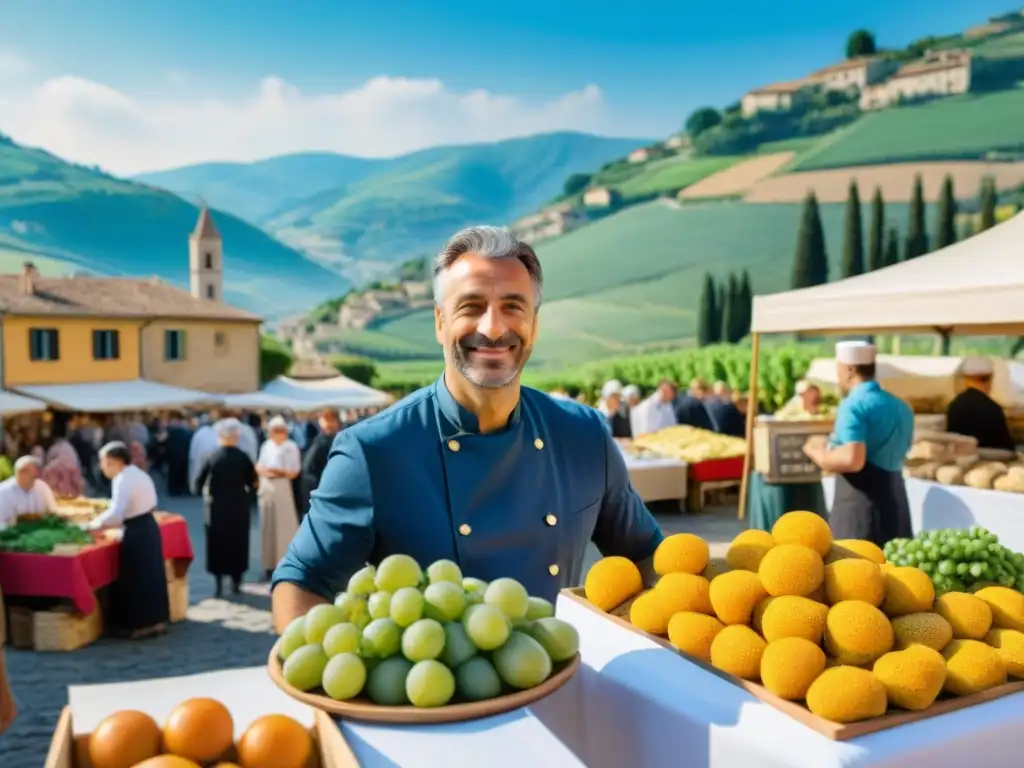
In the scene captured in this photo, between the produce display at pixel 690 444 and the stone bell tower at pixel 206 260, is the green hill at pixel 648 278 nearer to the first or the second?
the stone bell tower at pixel 206 260

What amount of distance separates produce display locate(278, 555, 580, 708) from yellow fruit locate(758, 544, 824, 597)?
1.30 feet

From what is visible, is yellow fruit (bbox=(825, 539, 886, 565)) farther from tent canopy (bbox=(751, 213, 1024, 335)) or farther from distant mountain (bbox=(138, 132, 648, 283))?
distant mountain (bbox=(138, 132, 648, 283))

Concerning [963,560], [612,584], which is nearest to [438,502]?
[612,584]

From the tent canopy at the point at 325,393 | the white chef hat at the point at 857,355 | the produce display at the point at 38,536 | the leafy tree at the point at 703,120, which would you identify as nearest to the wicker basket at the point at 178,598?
the produce display at the point at 38,536

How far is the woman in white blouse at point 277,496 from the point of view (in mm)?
8375

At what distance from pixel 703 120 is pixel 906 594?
182ft

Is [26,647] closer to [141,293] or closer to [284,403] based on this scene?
A: [284,403]

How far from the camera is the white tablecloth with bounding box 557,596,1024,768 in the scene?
4.31 feet

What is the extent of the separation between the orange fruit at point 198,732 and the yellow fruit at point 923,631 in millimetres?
1162

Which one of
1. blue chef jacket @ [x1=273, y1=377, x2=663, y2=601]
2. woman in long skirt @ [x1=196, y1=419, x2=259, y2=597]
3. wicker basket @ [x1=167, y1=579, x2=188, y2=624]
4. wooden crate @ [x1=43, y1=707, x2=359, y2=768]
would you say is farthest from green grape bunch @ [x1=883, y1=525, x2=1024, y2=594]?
woman in long skirt @ [x1=196, y1=419, x2=259, y2=597]

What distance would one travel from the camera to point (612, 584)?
1.89 meters

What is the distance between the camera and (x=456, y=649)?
1.38 m

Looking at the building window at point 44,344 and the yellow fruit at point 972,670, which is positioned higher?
the building window at point 44,344

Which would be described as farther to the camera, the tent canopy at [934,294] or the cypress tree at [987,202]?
the cypress tree at [987,202]
